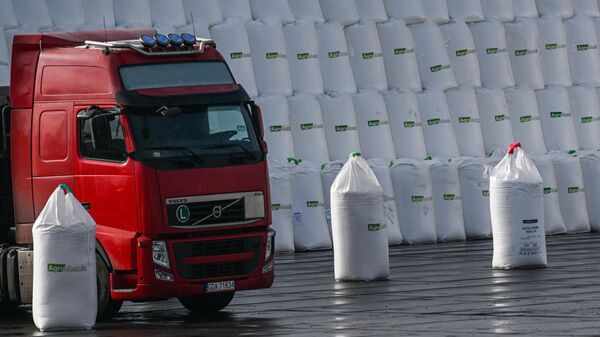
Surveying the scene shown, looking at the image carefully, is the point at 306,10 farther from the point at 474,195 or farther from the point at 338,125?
the point at 474,195

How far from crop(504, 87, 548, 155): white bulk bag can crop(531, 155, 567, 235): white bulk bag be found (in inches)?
17.2

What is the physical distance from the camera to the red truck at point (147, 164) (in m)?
14.8

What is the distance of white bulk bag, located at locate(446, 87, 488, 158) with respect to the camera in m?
27.4

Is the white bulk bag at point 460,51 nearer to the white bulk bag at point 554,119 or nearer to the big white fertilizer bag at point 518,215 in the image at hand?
the white bulk bag at point 554,119

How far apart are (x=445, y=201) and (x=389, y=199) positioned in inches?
48.1

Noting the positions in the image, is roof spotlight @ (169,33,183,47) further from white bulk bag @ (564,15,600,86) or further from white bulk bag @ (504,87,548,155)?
white bulk bag @ (564,15,600,86)

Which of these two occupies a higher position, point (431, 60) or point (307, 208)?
point (431, 60)

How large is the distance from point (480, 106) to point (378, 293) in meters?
11.5

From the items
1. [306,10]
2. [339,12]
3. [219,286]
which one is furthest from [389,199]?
[219,286]

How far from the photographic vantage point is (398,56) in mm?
27047

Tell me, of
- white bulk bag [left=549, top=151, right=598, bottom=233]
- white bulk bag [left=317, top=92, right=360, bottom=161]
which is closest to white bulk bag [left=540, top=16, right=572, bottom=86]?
white bulk bag [left=549, top=151, right=598, bottom=233]

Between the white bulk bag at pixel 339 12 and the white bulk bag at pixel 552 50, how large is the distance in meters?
4.21

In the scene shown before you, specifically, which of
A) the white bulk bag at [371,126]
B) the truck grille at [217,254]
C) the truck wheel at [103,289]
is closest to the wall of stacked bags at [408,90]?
the white bulk bag at [371,126]

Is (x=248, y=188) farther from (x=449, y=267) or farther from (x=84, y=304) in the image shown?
(x=449, y=267)
